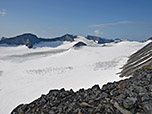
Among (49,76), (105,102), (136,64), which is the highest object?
(49,76)

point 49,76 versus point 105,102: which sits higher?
point 49,76

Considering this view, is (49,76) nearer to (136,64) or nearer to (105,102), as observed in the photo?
(136,64)

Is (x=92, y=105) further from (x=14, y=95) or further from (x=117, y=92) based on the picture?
(x=14, y=95)

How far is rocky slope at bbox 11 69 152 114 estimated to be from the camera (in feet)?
21.9

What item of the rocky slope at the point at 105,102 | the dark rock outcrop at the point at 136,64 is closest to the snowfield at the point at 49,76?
the dark rock outcrop at the point at 136,64

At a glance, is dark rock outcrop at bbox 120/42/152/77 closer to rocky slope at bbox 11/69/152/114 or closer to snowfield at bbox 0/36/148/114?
snowfield at bbox 0/36/148/114

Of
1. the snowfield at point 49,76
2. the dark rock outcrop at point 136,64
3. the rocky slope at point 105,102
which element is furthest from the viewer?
the dark rock outcrop at point 136,64

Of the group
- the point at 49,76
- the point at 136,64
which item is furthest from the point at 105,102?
the point at 49,76

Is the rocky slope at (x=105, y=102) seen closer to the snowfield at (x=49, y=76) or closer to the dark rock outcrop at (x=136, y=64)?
the snowfield at (x=49, y=76)

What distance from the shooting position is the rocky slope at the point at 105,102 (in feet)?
21.9

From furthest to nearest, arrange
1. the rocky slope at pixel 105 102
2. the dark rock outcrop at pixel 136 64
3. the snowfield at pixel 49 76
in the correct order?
the dark rock outcrop at pixel 136 64
the snowfield at pixel 49 76
the rocky slope at pixel 105 102

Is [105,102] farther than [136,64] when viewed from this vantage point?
No

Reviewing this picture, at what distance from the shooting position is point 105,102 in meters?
7.59

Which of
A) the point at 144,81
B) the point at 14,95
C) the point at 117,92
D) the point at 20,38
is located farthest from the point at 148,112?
the point at 20,38
